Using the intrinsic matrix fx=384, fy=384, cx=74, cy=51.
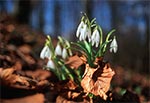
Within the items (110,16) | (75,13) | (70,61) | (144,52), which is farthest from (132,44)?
(70,61)

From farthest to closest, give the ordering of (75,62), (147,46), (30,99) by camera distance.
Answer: (147,46), (75,62), (30,99)

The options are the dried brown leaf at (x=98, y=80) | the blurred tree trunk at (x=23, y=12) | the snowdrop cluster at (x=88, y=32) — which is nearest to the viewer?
the dried brown leaf at (x=98, y=80)

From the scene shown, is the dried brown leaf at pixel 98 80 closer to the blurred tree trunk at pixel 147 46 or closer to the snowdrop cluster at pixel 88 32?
the snowdrop cluster at pixel 88 32

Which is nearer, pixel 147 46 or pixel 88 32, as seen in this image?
pixel 88 32

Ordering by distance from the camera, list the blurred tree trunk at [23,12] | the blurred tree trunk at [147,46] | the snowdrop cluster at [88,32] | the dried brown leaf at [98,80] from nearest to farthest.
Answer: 1. the dried brown leaf at [98,80]
2. the snowdrop cluster at [88,32]
3. the blurred tree trunk at [23,12]
4. the blurred tree trunk at [147,46]

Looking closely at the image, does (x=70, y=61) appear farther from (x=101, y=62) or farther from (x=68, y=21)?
(x=68, y=21)

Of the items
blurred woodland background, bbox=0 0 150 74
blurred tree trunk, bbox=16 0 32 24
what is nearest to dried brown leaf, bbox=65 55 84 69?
blurred tree trunk, bbox=16 0 32 24

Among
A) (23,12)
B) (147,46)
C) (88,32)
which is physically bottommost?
(88,32)

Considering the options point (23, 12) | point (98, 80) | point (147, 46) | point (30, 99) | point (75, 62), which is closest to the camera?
point (98, 80)

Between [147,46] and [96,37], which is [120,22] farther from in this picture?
[96,37]

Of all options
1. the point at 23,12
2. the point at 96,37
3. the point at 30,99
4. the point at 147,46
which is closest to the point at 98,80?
the point at 96,37

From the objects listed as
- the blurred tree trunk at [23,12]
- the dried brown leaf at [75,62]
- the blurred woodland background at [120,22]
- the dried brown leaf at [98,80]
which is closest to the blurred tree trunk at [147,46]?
the blurred woodland background at [120,22]

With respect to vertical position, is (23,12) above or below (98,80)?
above
